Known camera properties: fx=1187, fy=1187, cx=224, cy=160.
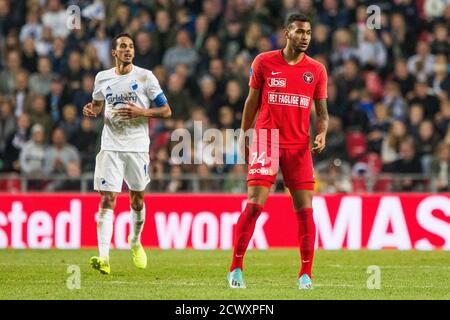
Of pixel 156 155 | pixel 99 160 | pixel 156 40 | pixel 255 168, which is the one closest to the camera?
pixel 255 168

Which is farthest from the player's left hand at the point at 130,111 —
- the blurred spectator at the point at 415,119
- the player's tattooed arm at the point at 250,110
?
the blurred spectator at the point at 415,119

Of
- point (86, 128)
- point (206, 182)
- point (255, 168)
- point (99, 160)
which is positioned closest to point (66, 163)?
point (86, 128)

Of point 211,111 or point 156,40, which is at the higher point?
point 156,40

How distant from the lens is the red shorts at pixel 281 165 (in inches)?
424

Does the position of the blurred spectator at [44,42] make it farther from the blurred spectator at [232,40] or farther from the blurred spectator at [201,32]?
the blurred spectator at [232,40]

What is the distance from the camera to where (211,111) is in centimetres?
2039

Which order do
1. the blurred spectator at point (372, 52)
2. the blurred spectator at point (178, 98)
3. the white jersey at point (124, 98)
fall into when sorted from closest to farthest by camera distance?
the white jersey at point (124, 98) < the blurred spectator at point (178, 98) < the blurred spectator at point (372, 52)

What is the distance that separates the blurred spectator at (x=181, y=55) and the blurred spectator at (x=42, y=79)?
2126 millimetres

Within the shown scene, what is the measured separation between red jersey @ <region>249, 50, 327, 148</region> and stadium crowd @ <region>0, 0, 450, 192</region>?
7759 mm

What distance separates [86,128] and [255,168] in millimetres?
9717

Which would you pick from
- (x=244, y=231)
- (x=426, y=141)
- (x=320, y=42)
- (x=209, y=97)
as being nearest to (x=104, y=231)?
(x=244, y=231)

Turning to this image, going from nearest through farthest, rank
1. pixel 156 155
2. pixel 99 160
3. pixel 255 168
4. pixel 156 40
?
pixel 255 168
pixel 99 160
pixel 156 155
pixel 156 40

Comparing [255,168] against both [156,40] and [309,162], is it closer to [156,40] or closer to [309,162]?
[309,162]

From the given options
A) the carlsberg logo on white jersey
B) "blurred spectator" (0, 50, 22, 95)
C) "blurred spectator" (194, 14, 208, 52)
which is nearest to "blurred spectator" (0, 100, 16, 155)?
"blurred spectator" (0, 50, 22, 95)
